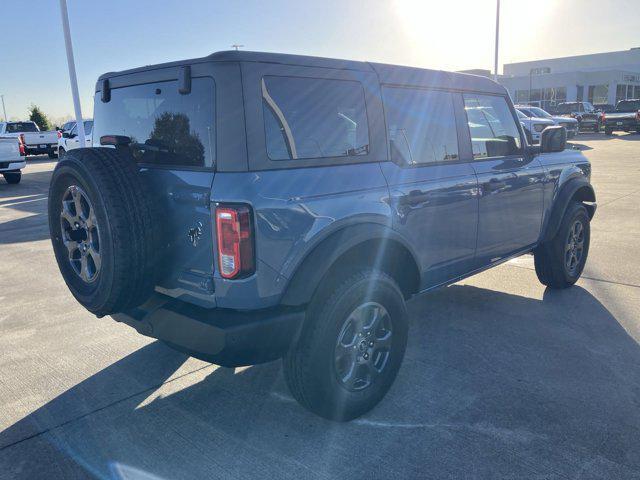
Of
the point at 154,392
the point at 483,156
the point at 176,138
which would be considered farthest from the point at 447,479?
the point at 483,156

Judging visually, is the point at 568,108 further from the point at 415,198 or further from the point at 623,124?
the point at 415,198

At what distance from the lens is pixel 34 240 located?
8.10 metres

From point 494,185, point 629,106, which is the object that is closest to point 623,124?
point 629,106

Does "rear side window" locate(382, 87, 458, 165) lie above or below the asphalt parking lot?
above

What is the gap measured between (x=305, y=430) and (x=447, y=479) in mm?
817

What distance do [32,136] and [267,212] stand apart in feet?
92.0

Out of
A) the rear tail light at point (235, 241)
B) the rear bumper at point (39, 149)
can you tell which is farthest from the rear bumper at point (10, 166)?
the rear tail light at point (235, 241)

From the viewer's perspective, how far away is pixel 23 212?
10914 mm

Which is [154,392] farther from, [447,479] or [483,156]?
[483,156]

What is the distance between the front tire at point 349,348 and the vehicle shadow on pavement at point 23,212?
6874 mm

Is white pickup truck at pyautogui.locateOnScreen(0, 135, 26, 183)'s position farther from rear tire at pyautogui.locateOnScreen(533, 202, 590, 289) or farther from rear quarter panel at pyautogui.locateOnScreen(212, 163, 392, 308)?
rear quarter panel at pyautogui.locateOnScreen(212, 163, 392, 308)

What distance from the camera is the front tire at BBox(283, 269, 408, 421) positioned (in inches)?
108

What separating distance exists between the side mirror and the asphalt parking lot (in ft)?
4.52

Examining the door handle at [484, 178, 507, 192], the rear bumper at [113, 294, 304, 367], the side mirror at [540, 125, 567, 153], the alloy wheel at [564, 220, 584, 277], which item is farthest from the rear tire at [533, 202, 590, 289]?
the rear bumper at [113, 294, 304, 367]
